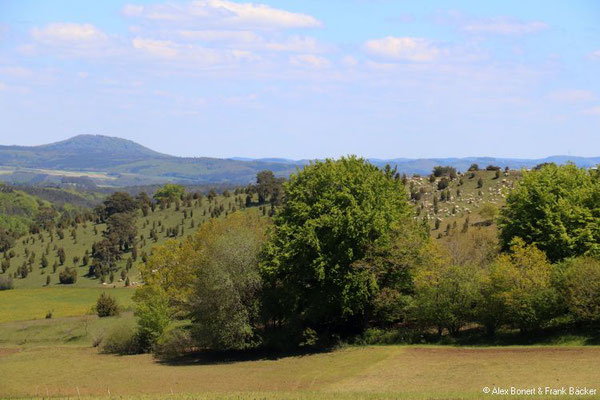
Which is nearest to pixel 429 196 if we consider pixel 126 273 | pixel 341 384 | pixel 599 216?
pixel 126 273

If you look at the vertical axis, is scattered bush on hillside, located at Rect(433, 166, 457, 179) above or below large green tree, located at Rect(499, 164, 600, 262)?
above

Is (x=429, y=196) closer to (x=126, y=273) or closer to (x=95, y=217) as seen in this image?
(x=126, y=273)

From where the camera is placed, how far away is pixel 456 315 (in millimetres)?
45500

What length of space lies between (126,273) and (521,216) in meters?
76.2

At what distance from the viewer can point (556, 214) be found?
48938mm

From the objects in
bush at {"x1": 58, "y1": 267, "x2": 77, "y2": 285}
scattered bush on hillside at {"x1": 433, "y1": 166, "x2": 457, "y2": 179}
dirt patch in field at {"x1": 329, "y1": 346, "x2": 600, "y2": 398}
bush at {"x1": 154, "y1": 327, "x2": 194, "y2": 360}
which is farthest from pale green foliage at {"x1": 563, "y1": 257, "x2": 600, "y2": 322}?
bush at {"x1": 58, "y1": 267, "x2": 77, "y2": 285}

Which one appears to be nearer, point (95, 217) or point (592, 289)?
point (592, 289)

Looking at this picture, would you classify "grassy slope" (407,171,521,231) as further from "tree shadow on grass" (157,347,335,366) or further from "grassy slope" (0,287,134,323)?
"grassy slope" (0,287,134,323)

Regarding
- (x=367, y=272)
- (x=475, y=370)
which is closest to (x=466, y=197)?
(x=367, y=272)

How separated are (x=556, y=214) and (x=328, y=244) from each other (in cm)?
1827

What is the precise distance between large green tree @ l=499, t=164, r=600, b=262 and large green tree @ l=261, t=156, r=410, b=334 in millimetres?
9549

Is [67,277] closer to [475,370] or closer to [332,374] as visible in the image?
[332,374]

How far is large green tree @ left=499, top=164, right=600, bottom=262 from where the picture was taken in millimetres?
48000

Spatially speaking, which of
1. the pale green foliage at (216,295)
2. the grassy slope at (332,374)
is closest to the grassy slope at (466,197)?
the pale green foliage at (216,295)
